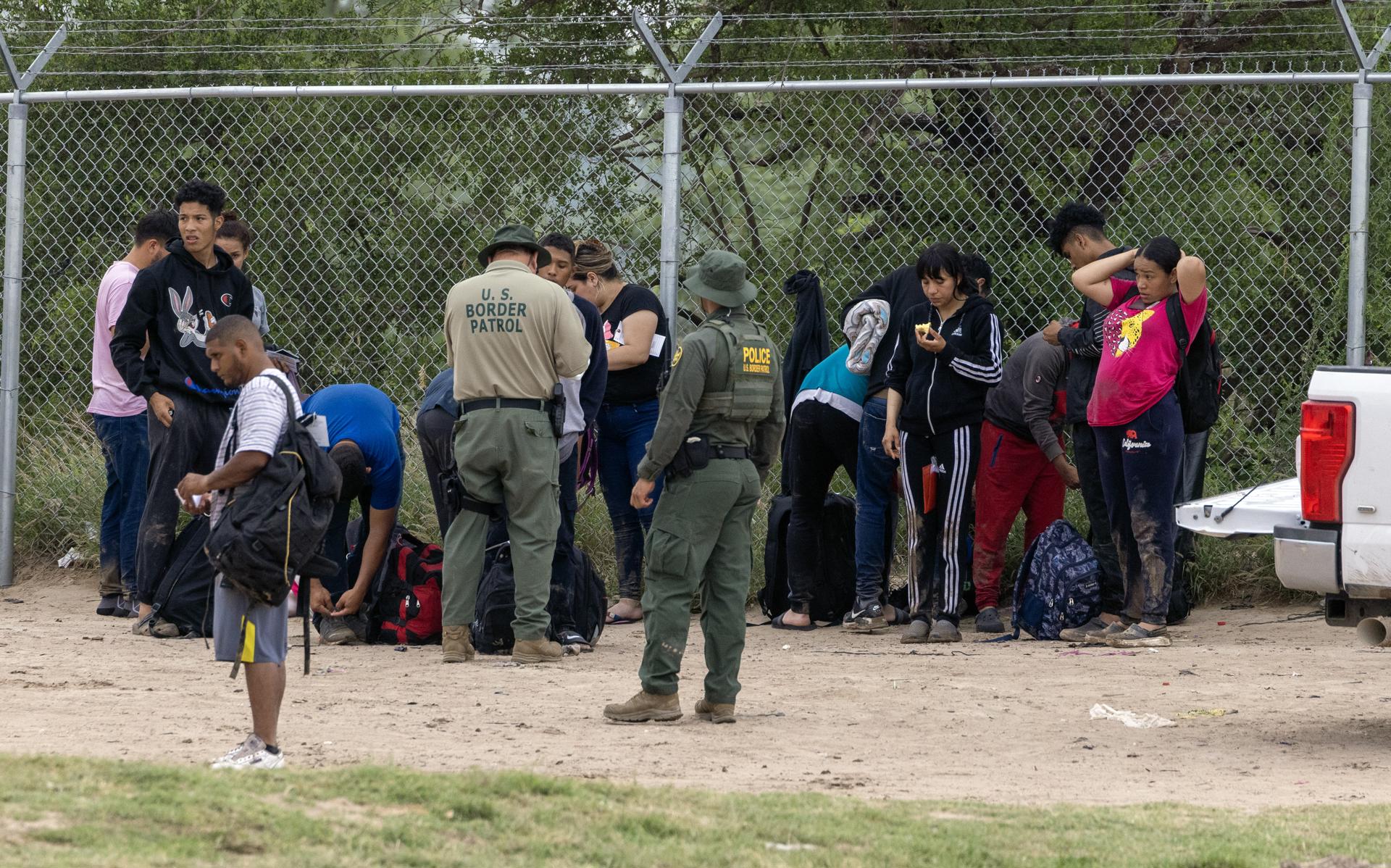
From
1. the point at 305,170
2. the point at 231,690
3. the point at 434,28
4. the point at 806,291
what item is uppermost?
the point at 434,28

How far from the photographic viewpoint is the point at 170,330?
8016mm

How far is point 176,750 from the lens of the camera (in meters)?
5.30

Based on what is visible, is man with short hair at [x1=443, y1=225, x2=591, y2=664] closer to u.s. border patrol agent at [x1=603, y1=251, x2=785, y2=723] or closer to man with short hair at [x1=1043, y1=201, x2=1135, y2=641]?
u.s. border patrol agent at [x1=603, y1=251, x2=785, y2=723]

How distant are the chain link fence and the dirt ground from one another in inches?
75.7

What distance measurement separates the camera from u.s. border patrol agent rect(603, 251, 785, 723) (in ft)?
19.7

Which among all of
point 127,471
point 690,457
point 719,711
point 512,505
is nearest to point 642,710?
point 719,711

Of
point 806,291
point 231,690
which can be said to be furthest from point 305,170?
point 231,690

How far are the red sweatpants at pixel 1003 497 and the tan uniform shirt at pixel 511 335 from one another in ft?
7.71

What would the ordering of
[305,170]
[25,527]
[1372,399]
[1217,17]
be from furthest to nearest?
1. [1217,17]
2. [305,170]
3. [25,527]
4. [1372,399]

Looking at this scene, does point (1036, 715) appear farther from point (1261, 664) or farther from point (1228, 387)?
point (1228, 387)

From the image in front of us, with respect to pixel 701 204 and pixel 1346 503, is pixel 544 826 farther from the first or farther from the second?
pixel 701 204

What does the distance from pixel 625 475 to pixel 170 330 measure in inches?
95.9

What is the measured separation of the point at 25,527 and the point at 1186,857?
8.08 metres

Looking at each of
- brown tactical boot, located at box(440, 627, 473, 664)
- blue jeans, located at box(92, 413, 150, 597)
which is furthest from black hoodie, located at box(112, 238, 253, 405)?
brown tactical boot, located at box(440, 627, 473, 664)
